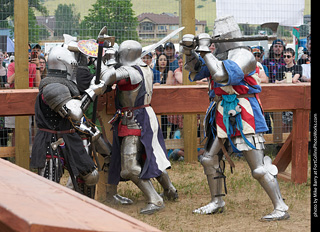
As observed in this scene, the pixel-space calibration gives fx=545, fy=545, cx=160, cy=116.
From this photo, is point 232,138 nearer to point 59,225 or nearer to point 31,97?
point 31,97

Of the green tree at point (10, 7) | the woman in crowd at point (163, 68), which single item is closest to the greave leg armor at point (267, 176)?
the woman in crowd at point (163, 68)

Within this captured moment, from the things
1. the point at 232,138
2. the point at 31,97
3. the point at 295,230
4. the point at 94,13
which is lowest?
the point at 295,230

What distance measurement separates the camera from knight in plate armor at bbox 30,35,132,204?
425cm

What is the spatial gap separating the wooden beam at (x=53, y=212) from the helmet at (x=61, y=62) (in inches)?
103

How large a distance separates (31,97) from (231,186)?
8.09 feet

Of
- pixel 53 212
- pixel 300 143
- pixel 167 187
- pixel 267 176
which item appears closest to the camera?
pixel 53 212

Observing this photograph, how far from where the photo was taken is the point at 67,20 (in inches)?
272

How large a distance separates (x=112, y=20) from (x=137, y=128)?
8.44 feet

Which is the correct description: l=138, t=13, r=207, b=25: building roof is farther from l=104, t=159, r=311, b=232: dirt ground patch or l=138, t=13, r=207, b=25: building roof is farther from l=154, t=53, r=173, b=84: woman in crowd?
l=104, t=159, r=311, b=232: dirt ground patch

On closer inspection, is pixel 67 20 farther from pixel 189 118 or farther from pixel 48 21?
pixel 189 118

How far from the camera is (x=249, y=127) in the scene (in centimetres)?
462

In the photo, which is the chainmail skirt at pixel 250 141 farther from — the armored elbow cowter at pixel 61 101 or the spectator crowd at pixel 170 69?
the spectator crowd at pixel 170 69

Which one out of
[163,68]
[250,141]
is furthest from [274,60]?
[250,141]
